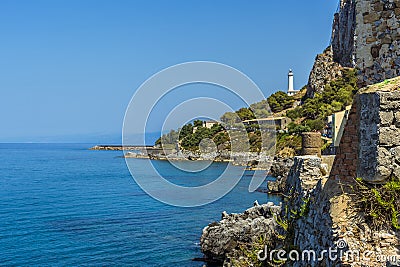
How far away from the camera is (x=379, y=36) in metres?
8.41

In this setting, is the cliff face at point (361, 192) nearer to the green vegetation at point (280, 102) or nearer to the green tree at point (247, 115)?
the green tree at point (247, 115)

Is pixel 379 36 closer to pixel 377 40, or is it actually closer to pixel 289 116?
pixel 377 40

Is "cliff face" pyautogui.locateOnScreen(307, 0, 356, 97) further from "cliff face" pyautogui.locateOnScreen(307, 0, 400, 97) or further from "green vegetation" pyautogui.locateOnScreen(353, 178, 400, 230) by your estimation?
"green vegetation" pyautogui.locateOnScreen(353, 178, 400, 230)

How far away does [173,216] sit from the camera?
36.7 metres

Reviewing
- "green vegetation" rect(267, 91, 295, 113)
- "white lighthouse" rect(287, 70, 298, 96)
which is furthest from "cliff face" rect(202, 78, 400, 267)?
"white lighthouse" rect(287, 70, 298, 96)

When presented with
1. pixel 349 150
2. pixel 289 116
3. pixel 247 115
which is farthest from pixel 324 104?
pixel 349 150

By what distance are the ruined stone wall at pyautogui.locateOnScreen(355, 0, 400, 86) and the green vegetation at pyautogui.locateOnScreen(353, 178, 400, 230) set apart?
9.48 ft

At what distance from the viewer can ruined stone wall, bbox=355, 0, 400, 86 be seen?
27.0ft

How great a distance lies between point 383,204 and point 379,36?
3.64 m

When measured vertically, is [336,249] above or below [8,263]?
above

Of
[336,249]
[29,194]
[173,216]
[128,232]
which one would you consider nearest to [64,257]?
[128,232]

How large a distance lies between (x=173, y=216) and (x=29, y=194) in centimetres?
2188

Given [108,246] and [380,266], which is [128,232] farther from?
[380,266]

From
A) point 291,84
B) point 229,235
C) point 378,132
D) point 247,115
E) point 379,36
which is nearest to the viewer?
point 378,132
